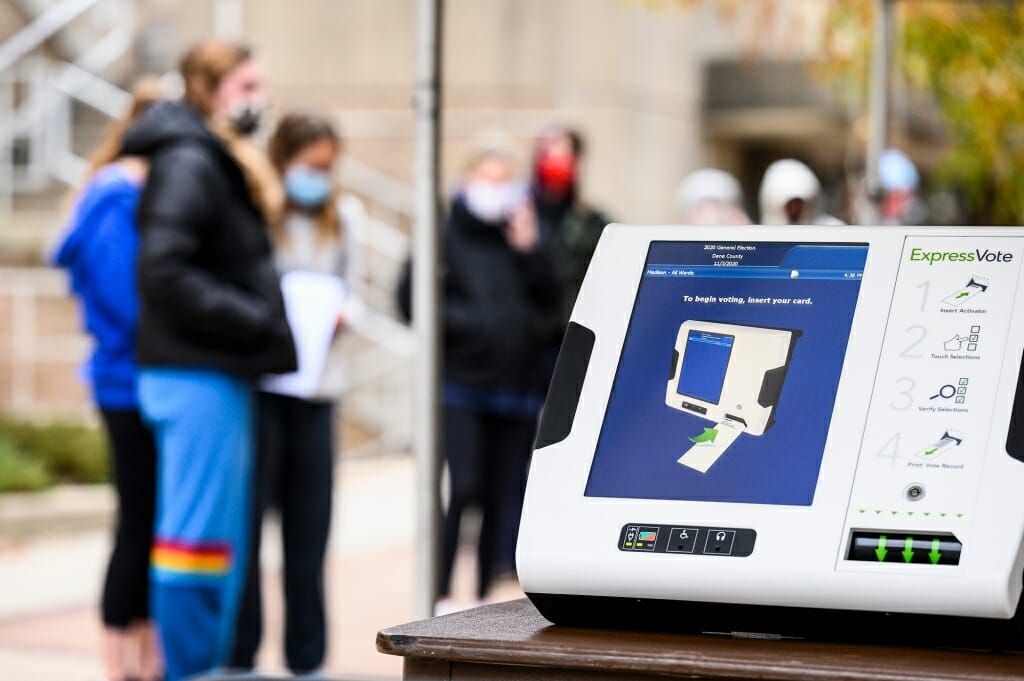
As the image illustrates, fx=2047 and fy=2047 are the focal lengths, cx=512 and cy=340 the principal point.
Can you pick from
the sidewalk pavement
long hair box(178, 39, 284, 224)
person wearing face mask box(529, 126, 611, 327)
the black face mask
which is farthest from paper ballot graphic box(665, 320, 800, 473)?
person wearing face mask box(529, 126, 611, 327)

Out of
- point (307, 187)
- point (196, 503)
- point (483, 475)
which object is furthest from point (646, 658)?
point (483, 475)

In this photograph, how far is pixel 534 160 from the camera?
948 centimetres

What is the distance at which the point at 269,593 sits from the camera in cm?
973

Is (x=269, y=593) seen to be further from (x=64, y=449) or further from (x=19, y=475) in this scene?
(x=64, y=449)

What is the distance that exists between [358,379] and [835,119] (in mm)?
9112

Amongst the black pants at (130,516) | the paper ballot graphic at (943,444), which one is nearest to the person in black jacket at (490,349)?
the black pants at (130,516)

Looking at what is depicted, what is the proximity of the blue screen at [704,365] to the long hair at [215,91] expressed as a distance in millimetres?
3508

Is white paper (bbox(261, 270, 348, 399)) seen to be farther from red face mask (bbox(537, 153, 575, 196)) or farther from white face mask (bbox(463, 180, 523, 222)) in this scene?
red face mask (bbox(537, 153, 575, 196))

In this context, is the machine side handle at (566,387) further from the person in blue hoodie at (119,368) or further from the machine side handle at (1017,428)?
the person in blue hoodie at (119,368)

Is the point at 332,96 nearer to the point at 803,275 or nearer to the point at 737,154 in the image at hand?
the point at 737,154

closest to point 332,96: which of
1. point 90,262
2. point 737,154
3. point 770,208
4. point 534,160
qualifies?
point 737,154

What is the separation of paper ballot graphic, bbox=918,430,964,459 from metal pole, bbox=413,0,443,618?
7.96 ft

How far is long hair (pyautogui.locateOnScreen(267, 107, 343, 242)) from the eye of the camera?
22.9 feet

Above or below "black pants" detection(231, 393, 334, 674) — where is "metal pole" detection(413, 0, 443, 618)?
above
